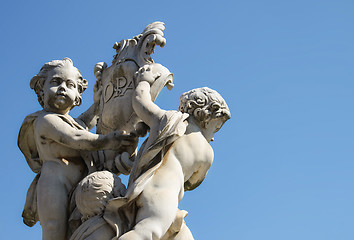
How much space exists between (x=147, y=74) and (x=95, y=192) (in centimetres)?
155

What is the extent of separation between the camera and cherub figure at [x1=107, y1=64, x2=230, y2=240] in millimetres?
7309

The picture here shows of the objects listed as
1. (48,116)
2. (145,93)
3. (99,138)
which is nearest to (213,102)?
(145,93)

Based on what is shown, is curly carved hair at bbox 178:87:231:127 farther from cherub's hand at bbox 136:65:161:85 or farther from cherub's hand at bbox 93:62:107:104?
cherub's hand at bbox 93:62:107:104

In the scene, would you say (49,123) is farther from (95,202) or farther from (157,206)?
(157,206)

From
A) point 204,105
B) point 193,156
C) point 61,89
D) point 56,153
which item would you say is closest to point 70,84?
point 61,89

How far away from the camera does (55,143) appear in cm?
806

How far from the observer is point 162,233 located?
23.9ft

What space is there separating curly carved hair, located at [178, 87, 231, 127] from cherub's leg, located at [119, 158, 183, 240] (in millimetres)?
810

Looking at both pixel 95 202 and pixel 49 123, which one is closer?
pixel 95 202

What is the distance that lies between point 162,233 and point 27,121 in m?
2.12

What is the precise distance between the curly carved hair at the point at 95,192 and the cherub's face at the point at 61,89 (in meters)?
1.03

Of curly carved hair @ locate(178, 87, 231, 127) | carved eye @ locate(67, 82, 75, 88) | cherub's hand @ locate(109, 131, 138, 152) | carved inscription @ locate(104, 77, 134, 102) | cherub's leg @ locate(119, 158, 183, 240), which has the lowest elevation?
cherub's leg @ locate(119, 158, 183, 240)

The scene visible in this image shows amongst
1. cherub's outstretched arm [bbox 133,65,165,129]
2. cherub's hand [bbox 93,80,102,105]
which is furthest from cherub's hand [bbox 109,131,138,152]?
cherub's hand [bbox 93,80,102,105]

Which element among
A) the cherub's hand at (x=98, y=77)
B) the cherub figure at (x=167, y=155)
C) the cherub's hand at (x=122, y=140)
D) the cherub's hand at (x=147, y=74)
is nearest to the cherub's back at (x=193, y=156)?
the cherub figure at (x=167, y=155)
